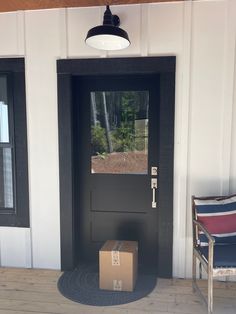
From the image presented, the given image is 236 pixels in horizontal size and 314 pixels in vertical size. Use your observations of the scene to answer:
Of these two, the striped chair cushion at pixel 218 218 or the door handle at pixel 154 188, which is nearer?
the striped chair cushion at pixel 218 218

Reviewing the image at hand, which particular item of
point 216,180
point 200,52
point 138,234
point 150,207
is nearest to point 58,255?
point 138,234

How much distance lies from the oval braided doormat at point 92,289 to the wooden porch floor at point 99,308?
6 centimetres

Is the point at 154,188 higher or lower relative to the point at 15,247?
higher

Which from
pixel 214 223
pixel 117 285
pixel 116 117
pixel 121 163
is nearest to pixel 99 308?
pixel 117 285

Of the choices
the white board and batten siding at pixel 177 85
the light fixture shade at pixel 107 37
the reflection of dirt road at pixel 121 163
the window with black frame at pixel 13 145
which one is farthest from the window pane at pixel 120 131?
the window with black frame at pixel 13 145

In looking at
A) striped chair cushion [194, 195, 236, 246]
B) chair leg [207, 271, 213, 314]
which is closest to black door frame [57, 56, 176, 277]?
striped chair cushion [194, 195, 236, 246]

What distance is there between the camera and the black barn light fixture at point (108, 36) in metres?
2.63

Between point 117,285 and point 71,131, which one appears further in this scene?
point 71,131

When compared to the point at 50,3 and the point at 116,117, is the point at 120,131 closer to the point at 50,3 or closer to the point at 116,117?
the point at 116,117

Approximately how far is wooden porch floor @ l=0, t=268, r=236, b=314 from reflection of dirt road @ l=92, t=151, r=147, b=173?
108 cm

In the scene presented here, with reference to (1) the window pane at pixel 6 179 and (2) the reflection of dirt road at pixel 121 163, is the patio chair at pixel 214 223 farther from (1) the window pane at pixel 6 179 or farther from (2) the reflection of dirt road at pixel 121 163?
(1) the window pane at pixel 6 179

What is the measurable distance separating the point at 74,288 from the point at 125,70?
202cm

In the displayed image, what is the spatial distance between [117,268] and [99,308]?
366 millimetres

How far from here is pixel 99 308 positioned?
269 cm
